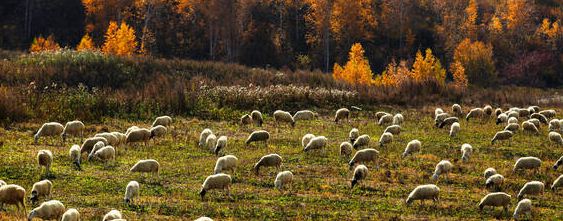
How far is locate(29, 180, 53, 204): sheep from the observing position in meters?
18.0

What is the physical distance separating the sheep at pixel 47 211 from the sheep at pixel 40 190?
223cm

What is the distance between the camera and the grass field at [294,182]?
1822cm

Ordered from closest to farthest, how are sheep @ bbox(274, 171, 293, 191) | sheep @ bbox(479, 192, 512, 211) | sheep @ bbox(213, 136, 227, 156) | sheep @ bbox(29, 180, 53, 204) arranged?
sheep @ bbox(29, 180, 53, 204)
sheep @ bbox(479, 192, 512, 211)
sheep @ bbox(274, 171, 293, 191)
sheep @ bbox(213, 136, 227, 156)

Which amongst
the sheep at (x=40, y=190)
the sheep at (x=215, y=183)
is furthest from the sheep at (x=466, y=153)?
the sheep at (x=40, y=190)

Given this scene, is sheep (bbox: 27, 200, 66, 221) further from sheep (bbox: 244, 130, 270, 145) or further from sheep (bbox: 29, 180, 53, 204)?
sheep (bbox: 244, 130, 270, 145)

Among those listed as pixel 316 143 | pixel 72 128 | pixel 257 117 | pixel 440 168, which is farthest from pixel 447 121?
pixel 72 128

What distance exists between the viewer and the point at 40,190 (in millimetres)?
18250

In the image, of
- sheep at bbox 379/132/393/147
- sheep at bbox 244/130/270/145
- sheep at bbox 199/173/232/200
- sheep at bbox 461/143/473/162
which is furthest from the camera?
sheep at bbox 244/130/270/145

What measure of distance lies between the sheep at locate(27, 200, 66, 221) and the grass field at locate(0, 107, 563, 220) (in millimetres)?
728

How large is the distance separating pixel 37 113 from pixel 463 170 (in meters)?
20.5

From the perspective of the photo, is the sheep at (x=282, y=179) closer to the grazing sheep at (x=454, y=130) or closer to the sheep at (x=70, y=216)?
the sheep at (x=70, y=216)

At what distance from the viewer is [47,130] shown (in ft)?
91.7

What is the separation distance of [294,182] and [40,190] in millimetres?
7604

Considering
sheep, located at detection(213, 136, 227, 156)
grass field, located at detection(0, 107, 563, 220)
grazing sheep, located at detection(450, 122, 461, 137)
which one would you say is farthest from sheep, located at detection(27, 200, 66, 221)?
grazing sheep, located at detection(450, 122, 461, 137)
